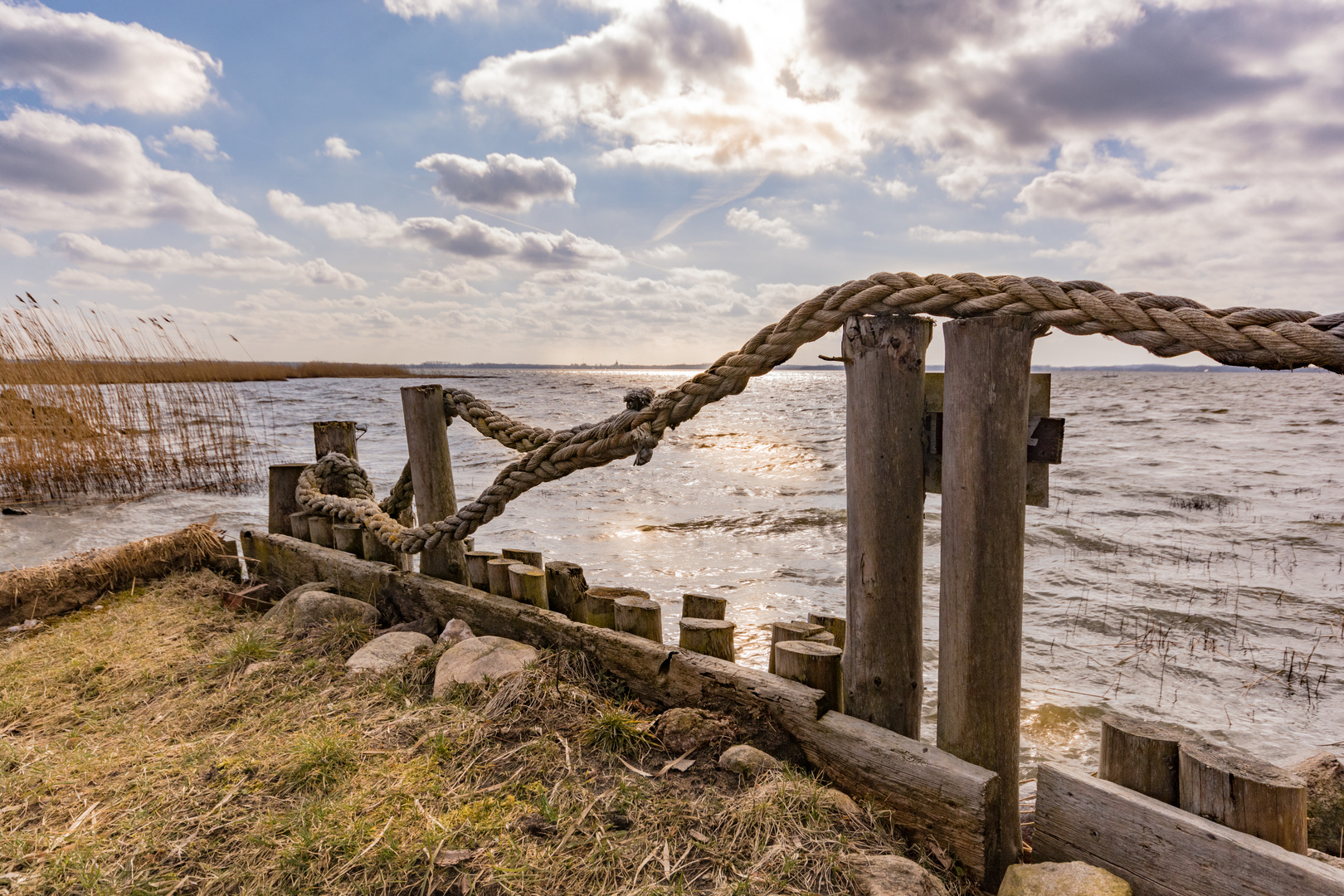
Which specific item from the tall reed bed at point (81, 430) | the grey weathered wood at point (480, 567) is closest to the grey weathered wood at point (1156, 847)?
the grey weathered wood at point (480, 567)

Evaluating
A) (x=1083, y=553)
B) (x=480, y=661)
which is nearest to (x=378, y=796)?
(x=480, y=661)

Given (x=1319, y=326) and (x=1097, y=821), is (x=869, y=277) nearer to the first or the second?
(x=1319, y=326)

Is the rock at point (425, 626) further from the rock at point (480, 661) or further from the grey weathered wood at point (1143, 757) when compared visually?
the grey weathered wood at point (1143, 757)

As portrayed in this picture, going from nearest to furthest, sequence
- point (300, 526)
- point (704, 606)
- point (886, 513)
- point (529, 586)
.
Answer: point (886, 513), point (704, 606), point (529, 586), point (300, 526)

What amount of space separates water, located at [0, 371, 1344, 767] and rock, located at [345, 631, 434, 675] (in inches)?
88.9

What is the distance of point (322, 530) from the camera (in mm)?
4270

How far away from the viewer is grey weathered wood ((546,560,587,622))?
3109mm

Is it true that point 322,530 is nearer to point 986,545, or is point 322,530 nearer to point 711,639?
point 711,639

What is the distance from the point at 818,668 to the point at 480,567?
76.4 inches

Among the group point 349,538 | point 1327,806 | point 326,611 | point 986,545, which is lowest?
point 1327,806

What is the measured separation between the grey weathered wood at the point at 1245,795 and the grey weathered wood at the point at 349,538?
4011 mm

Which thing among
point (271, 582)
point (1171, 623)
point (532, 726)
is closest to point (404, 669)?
point (532, 726)

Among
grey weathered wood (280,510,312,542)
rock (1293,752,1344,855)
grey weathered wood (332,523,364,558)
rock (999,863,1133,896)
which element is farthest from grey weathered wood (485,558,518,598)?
rock (1293,752,1344,855)

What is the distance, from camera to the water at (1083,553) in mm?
4180
